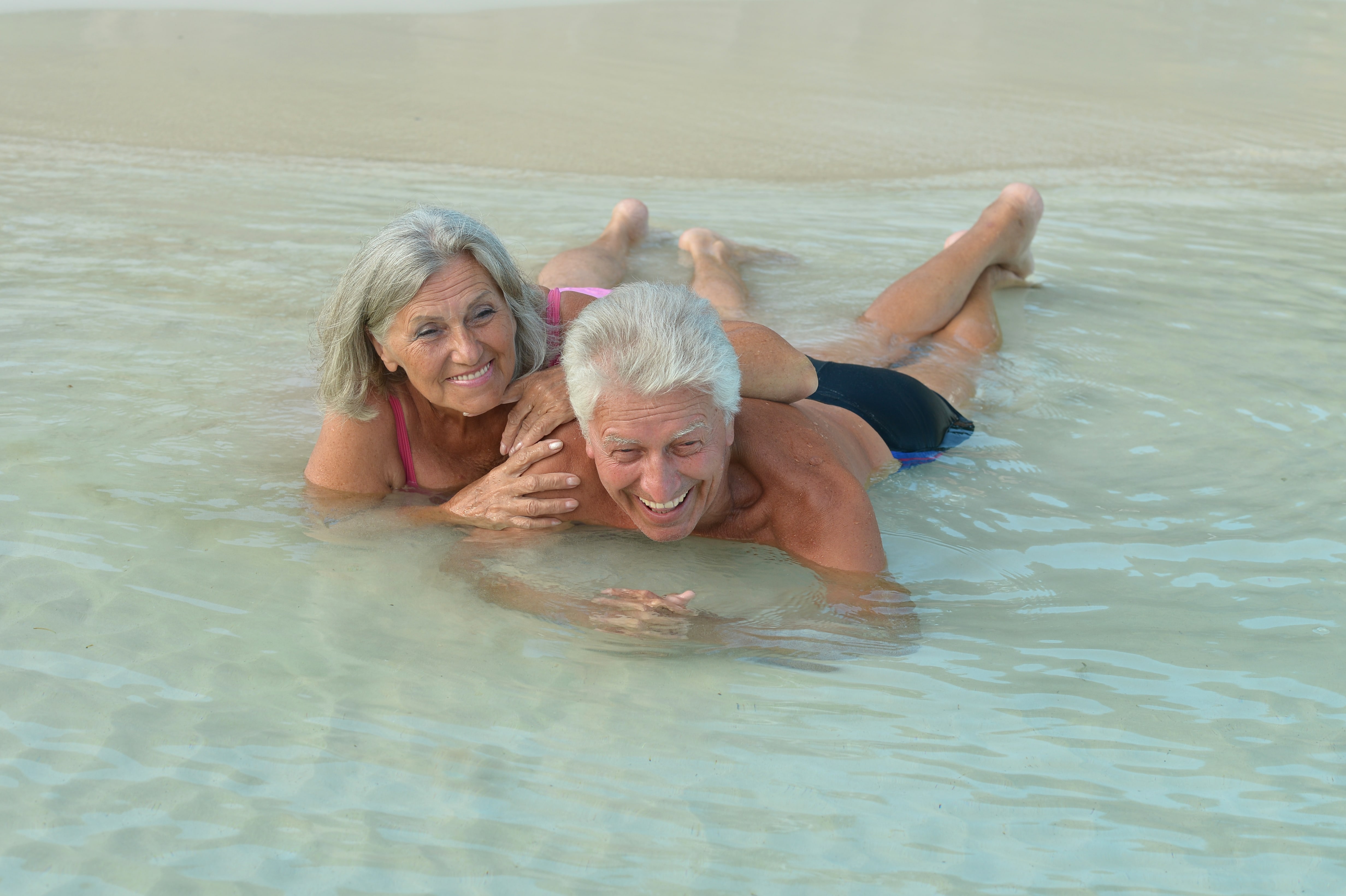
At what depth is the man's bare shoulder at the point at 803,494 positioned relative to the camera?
3.86 metres

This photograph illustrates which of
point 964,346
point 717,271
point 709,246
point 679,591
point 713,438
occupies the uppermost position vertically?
point 709,246

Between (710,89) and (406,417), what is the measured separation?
7.65 metres

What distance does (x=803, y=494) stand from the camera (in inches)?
155

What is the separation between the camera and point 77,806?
271 centimetres

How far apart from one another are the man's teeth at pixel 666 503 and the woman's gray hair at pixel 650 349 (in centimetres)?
30

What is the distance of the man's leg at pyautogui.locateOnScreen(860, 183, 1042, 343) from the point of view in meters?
5.99

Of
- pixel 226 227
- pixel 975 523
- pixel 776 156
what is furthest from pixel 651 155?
pixel 975 523

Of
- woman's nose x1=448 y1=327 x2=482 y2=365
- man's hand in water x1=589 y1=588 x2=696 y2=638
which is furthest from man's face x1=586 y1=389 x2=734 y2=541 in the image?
woman's nose x1=448 y1=327 x2=482 y2=365

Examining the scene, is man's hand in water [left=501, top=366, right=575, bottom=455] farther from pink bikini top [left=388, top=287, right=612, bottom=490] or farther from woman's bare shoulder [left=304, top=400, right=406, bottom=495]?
woman's bare shoulder [left=304, top=400, right=406, bottom=495]

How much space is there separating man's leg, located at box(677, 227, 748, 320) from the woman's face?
6.85 ft

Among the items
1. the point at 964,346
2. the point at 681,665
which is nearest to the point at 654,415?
the point at 681,665

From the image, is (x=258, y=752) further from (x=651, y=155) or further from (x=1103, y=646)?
(x=651, y=155)

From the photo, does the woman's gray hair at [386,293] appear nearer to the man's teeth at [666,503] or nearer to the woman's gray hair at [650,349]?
the woman's gray hair at [650,349]

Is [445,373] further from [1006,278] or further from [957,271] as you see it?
[1006,278]
